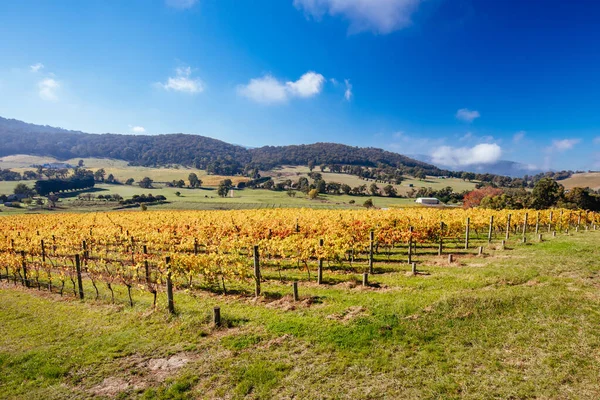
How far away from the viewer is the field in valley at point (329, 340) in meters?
6.24

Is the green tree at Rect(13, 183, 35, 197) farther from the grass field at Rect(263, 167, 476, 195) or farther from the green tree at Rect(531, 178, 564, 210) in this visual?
the green tree at Rect(531, 178, 564, 210)

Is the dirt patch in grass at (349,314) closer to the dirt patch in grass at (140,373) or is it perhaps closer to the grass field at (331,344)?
the grass field at (331,344)

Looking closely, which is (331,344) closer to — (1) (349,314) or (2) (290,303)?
(1) (349,314)

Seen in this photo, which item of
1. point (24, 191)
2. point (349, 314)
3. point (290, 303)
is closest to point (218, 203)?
point (24, 191)

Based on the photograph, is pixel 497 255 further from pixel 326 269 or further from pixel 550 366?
pixel 550 366

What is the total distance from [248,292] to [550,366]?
33.3ft

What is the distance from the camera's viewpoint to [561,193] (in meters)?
53.3

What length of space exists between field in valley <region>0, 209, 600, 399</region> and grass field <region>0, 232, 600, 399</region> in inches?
1.4

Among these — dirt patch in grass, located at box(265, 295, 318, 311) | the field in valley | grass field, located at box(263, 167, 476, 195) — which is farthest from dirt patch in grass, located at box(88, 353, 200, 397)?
grass field, located at box(263, 167, 476, 195)

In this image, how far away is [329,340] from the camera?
8000 millimetres

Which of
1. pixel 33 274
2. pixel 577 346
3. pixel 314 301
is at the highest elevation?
pixel 577 346

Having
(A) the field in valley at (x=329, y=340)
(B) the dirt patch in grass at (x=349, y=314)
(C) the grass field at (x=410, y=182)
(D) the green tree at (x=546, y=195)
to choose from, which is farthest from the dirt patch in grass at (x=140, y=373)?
(C) the grass field at (x=410, y=182)

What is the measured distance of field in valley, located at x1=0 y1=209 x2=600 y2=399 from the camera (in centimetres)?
624

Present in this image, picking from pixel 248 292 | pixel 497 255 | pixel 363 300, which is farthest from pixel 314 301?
pixel 497 255
